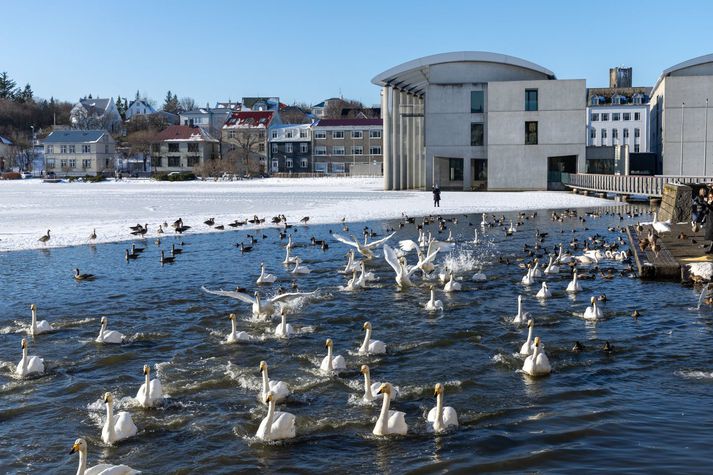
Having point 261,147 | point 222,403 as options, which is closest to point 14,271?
point 222,403

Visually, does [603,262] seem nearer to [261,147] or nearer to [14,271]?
[14,271]

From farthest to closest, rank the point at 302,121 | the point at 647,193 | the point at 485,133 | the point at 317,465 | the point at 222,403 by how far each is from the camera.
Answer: the point at 302,121
the point at 485,133
the point at 647,193
the point at 222,403
the point at 317,465

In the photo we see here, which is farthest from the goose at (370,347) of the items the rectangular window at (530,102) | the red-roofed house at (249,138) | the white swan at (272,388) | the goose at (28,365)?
the red-roofed house at (249,138)

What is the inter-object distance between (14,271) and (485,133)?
4902 cm

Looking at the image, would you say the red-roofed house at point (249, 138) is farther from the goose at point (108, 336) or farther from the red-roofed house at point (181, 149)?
the goose at point (108, 336)

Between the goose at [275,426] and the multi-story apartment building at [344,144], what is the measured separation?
4406 inches

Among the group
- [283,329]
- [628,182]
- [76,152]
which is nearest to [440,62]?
[628,182]

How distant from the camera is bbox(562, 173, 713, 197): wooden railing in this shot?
50.7m

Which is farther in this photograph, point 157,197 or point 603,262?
point 157,197

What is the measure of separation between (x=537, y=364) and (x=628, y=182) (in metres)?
43.4

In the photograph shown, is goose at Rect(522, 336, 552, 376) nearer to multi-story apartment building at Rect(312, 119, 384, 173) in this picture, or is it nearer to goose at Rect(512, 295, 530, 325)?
goose at Rect(512, 295, 530, 325)

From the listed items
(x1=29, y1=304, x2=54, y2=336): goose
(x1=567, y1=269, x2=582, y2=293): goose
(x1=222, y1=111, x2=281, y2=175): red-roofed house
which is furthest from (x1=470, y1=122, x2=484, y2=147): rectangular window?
(x1=222, y1=111, x2=281, y2=175): red-roofed house

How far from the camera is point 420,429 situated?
11.4m

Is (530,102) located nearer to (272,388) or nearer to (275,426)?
(272,388)
